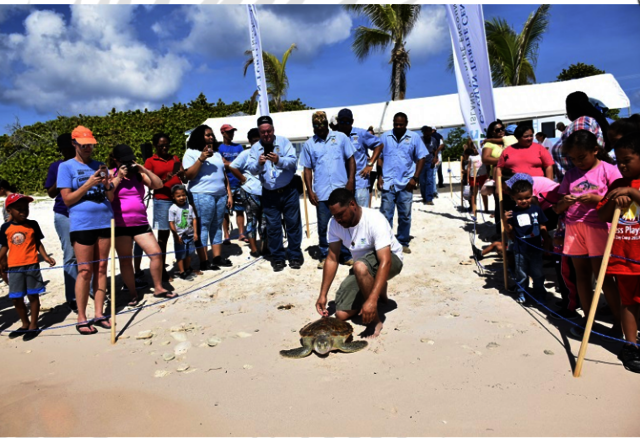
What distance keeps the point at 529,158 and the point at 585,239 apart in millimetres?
1887

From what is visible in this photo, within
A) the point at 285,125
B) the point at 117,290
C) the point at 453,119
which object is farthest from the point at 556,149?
the point at 285,125

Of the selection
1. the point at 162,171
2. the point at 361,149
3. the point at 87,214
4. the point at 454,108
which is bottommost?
the point at 87,214

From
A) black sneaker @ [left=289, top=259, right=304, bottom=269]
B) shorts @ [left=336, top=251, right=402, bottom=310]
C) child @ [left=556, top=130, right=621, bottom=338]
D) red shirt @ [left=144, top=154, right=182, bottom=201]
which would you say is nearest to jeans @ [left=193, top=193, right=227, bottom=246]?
red shirt @ [left=144, top=154, right=182, bottom=201]

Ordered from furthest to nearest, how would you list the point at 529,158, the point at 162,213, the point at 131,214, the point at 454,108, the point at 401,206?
the point at 454,108 → the point at 401,206 → the point at 162,213 → the point at 529,158 → the point at 131,214

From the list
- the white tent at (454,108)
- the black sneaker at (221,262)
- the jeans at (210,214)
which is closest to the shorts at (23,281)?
the jeans at (210,214)

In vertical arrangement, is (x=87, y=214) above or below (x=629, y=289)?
above

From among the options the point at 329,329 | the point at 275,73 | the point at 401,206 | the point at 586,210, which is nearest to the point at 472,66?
the point at 401,206

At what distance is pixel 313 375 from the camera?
304cm

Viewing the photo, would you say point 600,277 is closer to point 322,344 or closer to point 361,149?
point 322,344

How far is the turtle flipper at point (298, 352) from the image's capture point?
3305mm

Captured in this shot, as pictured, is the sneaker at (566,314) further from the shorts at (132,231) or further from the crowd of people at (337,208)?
the shorts at (132,231)

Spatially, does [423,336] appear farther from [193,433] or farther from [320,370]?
[193,433]

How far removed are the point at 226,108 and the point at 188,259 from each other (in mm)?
23160

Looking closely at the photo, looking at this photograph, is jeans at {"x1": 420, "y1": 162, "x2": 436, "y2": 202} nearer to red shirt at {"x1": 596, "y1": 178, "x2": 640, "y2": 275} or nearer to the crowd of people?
the crowd of people
